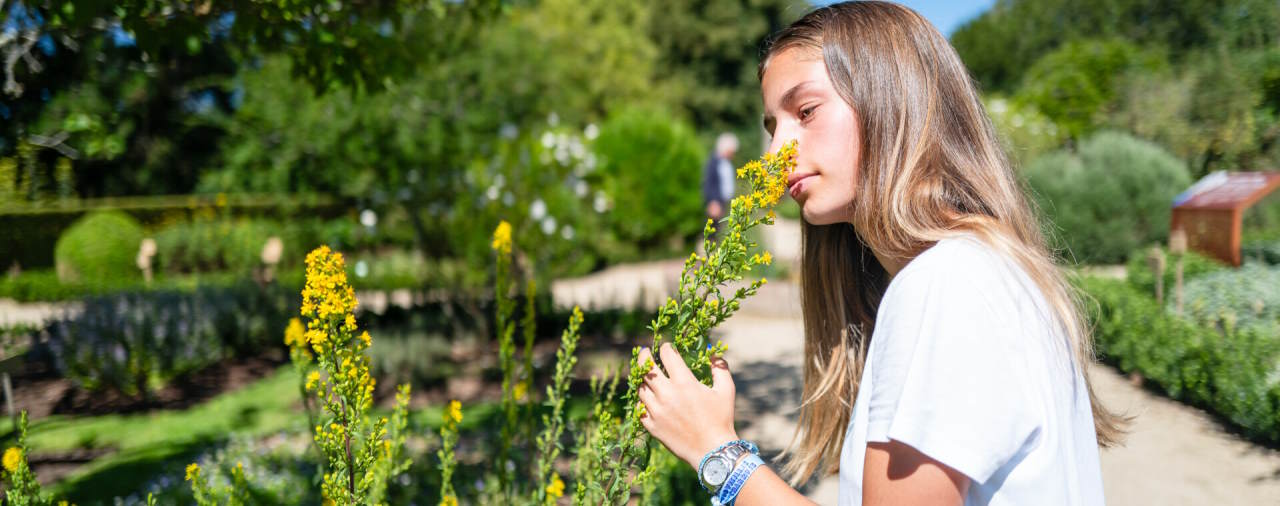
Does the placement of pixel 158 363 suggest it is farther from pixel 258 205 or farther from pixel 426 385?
pixel 258 205

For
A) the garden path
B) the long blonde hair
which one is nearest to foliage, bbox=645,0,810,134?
the garden path

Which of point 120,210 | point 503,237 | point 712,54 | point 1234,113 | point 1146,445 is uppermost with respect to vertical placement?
point 712,54

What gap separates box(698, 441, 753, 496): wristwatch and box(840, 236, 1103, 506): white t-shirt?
18 centimetres

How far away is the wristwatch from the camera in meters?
1.15

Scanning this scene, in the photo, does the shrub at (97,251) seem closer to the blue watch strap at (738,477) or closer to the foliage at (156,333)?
the foliage at (156,333)

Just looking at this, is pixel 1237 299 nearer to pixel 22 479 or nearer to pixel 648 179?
pixel 22 479

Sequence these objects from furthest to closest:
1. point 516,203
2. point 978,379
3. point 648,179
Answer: point 648,179
point 516,203
point 978,379

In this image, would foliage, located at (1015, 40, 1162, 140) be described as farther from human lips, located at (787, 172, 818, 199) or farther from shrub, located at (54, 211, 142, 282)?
shrub, located at (54, 211, 142, 282)

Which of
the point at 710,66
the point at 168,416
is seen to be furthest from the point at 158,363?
the point at 710,66

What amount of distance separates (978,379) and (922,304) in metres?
0.12

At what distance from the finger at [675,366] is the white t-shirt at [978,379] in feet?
0.91

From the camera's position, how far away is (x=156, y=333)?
5832mm

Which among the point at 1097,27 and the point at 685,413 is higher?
the point at 1097,27

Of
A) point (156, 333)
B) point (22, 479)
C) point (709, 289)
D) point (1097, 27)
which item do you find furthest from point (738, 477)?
point (1097, 27)
